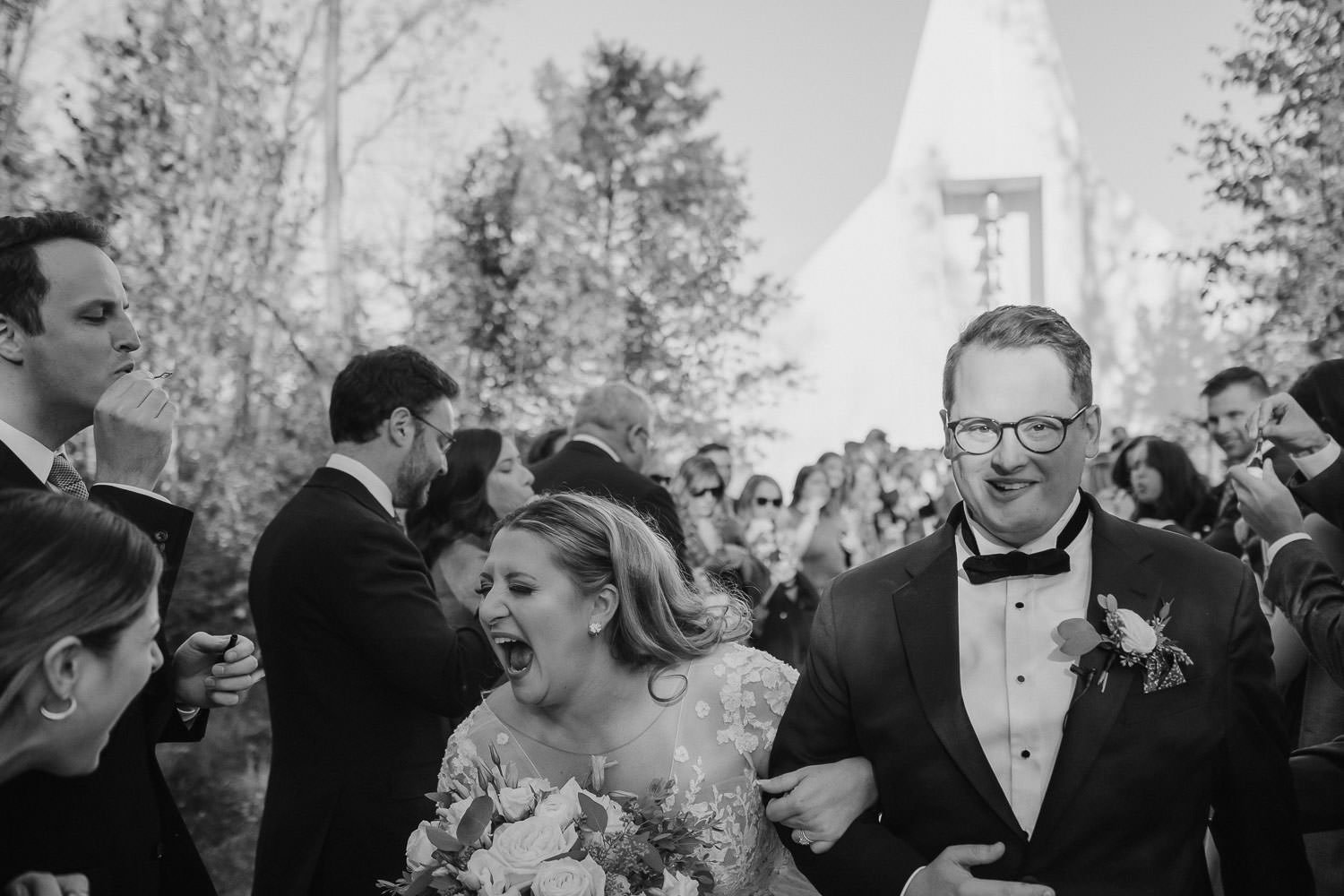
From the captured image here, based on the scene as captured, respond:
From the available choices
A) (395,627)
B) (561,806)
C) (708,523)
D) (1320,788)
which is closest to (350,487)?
(395,627)

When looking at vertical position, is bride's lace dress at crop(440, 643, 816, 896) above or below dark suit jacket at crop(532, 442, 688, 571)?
below

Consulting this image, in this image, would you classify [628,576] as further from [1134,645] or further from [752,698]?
[1134,645]

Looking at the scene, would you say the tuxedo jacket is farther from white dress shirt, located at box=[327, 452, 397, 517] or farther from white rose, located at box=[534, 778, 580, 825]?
white dress shirt, located at box=[327, 452, 397, 517]

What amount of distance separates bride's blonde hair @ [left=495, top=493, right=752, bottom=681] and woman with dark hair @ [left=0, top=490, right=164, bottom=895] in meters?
1.26

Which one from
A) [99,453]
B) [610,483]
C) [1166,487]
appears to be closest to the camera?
[99,453]

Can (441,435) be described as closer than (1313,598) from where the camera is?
No

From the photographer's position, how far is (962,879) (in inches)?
102

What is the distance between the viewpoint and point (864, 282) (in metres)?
23.8

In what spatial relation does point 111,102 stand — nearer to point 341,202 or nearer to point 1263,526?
point 341,202

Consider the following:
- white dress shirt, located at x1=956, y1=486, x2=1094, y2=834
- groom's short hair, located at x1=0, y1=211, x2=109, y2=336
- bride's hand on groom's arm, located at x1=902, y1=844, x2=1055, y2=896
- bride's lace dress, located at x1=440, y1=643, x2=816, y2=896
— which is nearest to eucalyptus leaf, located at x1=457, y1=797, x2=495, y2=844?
bride's lace dress, located at x1=440, y1=643, x2=816, y2=896

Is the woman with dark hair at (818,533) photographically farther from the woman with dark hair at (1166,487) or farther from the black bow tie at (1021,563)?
the black bow tie at (1021,563)

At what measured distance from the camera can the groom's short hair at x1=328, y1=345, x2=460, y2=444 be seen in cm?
434

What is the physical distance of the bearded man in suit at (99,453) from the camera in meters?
2.74

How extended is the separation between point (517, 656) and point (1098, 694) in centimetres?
139
